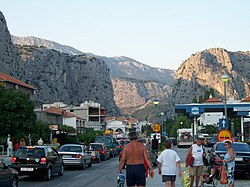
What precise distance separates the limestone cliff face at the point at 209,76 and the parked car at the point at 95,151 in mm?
107384

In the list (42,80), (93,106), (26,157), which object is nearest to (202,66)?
(93,106)

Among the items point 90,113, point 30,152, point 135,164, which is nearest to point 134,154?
point 135,164

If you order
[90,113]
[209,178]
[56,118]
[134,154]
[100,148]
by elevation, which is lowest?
[209,178]

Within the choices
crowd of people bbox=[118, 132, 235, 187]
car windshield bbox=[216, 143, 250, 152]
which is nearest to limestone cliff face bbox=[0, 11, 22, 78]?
car windshield bbox=[216, 143, 250, 152]

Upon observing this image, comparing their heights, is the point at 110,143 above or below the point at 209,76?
below

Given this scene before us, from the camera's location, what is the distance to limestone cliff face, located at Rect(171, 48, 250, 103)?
150m

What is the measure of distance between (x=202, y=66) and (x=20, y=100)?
363 feet

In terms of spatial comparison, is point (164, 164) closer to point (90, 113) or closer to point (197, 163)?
point (197, 163)

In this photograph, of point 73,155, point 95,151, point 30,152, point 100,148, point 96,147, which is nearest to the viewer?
point 30,152

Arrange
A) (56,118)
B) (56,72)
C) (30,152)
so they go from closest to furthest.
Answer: (30,152), (56,118), (56,72)

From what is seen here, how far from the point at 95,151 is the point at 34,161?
57.9ft

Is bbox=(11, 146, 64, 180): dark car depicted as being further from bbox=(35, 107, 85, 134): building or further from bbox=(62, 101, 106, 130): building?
bbox=(62, 101, 106, 130): building

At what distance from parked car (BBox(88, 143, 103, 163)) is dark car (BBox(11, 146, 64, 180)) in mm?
15046

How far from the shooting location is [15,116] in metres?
52.3
